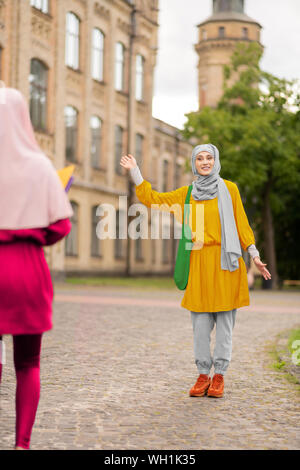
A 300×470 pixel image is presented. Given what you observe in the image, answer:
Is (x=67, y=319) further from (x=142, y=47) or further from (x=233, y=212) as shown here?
(x=142, y=47)

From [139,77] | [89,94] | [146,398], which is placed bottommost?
[146,398]

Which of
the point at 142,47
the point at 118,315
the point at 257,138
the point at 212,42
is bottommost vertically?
the point at 118,315

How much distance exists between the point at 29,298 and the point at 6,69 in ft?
79.6

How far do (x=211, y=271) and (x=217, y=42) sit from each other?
57.2 metres

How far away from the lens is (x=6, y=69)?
26938 mm

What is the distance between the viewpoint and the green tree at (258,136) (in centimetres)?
3175

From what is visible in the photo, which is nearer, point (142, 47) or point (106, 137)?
point (106, 137)

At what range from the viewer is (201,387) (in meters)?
6.30

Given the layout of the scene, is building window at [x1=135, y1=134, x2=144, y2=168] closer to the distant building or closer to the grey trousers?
the distant building

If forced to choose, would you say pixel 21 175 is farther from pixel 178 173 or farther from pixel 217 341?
pixel 178 173

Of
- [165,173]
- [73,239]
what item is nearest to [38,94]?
[73,239]

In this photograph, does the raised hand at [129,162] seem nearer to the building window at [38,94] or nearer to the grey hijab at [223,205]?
the grey hijab at [223,205]
